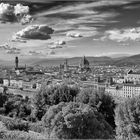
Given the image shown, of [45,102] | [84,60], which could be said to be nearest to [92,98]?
[45,102]

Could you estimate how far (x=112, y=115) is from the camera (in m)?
20.9

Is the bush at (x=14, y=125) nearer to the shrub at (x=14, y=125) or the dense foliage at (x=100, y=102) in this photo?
the shrub at (x=14, y=125)

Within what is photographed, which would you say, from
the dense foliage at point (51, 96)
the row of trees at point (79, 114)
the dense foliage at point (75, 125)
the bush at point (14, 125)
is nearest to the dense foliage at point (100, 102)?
the row of trees at point (79, 114)

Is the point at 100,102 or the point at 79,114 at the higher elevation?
the point at 79,114

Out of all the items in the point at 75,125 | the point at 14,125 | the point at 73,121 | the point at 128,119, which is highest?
the point at 73,121

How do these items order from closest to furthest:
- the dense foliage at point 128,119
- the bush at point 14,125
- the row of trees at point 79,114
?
the row of trees at point 79,114 < the bush at point 14,125 < the dense foliage at point 128,119

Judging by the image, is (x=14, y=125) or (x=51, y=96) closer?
(x=14, y=125)

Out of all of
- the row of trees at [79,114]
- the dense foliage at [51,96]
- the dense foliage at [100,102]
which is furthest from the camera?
the dense foliage at [51,96]

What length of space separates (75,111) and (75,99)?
36.1 ft

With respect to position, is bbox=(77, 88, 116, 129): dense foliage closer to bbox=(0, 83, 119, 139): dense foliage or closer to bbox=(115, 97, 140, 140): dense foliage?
bbox=(0, 83, 119, 139): dense foliage

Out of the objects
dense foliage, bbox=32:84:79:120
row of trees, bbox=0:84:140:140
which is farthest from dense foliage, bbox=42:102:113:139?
dense foliage, bbox=32:84:79:120

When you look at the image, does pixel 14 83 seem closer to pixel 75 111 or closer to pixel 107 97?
pixel 107 97

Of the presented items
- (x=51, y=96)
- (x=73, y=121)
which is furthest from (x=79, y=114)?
(x=51, y=96)

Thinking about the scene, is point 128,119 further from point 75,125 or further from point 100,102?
point 75,125
